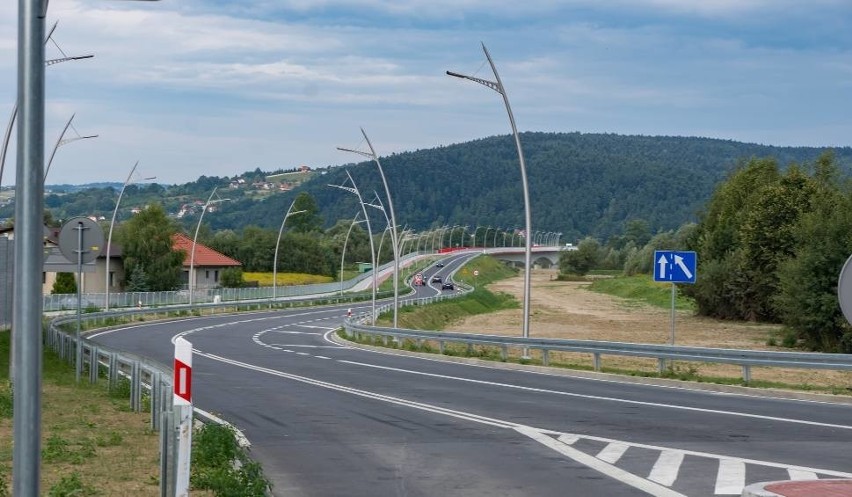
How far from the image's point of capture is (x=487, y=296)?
376ft

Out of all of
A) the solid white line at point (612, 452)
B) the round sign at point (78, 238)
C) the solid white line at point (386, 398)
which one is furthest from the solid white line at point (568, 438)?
the round sign at point (78, 238)

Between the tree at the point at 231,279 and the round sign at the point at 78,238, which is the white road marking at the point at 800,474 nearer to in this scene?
the round sign at the point at 78,238

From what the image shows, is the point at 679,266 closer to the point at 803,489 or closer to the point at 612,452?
the point at 612,452

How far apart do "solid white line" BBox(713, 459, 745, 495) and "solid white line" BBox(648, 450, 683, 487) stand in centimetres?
43

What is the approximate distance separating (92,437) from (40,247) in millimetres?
9395

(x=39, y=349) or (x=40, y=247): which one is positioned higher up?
(x=40, y=247)

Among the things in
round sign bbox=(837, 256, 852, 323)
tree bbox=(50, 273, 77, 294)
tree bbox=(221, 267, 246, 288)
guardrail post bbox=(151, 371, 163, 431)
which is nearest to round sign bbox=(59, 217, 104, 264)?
guardrail post bbox=(151, 371, 163, 431)

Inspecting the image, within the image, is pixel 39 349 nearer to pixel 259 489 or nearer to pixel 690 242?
pixel 259 489

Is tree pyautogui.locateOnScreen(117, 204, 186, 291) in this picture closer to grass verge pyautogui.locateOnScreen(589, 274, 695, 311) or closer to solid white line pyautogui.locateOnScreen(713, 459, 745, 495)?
grass verge pyautogui.locateOnScreen(589, 274, 695, 311)

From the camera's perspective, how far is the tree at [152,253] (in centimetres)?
10500

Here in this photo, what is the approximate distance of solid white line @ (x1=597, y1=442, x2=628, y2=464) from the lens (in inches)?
548

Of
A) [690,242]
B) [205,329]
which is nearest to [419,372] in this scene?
[205,329]

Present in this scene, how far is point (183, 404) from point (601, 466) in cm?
616

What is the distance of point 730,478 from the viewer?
1227cm
